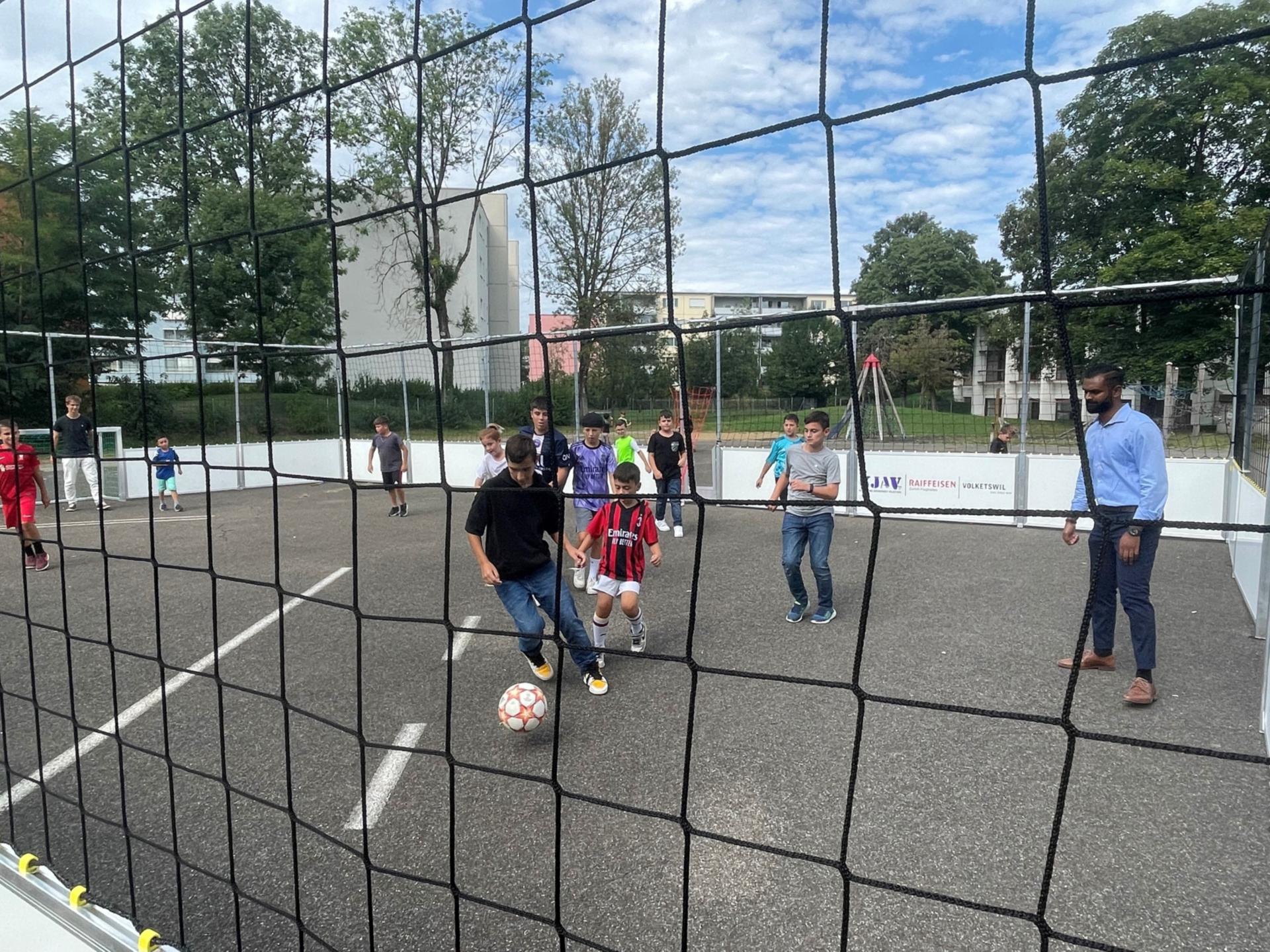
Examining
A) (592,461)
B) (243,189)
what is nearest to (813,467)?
(592,461)

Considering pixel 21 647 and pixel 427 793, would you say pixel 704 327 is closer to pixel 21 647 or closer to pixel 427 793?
pixel 427 793

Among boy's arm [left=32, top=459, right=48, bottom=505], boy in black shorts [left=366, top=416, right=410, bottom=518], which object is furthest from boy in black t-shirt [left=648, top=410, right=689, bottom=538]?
boy's arm [left=32, top=459, right=48, bottom=505]

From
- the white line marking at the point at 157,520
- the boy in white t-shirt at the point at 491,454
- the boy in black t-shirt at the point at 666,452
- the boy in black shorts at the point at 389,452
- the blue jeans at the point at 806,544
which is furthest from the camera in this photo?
the white line marking at the point at 157,520

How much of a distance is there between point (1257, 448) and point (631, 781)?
16.4 ft

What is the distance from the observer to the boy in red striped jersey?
3857mm

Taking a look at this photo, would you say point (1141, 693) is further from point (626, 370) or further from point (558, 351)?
point (626, 370)

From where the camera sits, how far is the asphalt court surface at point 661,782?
2049 millimetres

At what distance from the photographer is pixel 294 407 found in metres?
13.0

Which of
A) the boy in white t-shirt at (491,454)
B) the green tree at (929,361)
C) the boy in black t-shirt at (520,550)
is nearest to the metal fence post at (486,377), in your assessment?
the boy in white t-shirt at (491,454)

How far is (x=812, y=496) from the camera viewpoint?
4.60m

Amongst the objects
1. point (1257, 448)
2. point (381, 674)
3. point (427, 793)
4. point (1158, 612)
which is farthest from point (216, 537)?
point (1257, 448)

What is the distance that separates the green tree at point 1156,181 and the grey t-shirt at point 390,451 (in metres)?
7.45

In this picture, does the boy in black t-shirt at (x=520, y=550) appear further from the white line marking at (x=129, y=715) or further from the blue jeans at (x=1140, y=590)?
the blue jeans at (x=1140, y=590)

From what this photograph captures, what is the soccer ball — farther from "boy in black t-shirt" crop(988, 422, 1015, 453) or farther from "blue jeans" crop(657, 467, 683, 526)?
"boy in black t-shirt" crop(988, 422, 1015, 453)
